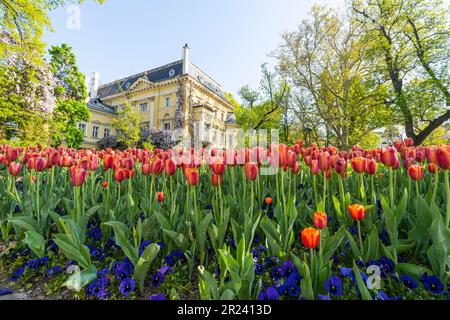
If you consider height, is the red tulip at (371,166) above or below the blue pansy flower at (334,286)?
above

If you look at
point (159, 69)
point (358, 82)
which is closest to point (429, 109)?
point (358, 82)

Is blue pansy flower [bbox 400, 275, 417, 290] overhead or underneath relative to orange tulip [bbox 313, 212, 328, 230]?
underneath

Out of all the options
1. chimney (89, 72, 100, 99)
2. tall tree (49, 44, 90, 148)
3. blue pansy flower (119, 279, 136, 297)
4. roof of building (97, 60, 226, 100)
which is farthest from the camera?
chimney (89, 72, 100, 99)

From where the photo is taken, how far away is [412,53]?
14320 millimetres

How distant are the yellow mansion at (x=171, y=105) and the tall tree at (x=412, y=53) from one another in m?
15.9

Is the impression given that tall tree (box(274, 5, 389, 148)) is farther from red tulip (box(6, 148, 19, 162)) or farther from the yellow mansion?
red tulip (box(6, 148, 19, 162))

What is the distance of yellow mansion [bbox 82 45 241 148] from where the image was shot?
Answer: 27.8m

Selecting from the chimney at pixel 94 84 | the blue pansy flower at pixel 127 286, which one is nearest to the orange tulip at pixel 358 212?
the blue pansy flower at pixel 127 286

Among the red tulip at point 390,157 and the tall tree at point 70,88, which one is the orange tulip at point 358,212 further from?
the tall tree at point 70,88

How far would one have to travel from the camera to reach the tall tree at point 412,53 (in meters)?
13.4

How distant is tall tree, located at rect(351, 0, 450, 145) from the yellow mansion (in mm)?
15882

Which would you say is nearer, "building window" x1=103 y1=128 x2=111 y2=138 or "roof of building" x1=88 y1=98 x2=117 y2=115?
"roof of building" x1=88 y1=98 x2=117 y2=115

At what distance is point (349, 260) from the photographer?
62.2 inches

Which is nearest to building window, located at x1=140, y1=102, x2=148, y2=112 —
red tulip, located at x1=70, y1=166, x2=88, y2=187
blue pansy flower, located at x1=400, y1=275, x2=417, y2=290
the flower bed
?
the flower bed
